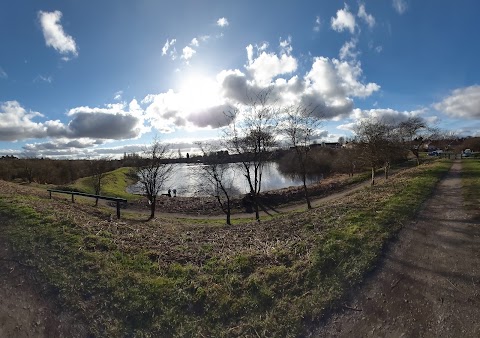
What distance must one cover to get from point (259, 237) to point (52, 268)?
5.44m

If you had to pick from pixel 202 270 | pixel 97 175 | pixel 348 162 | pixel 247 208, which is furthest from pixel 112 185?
pixel 202 270

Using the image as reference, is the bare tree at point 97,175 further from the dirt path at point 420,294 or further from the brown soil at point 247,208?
the dirt path at point 420,294

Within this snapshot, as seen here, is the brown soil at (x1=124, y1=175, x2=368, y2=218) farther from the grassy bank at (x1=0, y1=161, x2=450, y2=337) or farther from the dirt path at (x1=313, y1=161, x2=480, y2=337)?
the dirt path at (x1=313, y1=161, x2=480, y2=337)

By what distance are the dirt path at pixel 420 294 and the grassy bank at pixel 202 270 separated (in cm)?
33

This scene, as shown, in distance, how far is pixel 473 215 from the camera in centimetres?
941

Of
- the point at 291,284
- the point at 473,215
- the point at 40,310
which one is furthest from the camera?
the point at 473,215

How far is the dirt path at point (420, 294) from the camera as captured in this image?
4762 millimetres

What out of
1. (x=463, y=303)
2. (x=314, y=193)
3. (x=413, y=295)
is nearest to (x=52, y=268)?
(x=413, y=295)

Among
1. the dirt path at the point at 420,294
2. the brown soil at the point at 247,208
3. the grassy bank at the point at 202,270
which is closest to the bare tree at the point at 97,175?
Answer: the brown soil at the point at 247,208

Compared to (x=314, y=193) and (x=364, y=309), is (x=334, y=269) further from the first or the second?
(x=314, y=193)

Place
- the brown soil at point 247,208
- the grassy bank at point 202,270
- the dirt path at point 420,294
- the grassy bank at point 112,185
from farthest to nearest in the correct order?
the grassy bank at point 112,185
the brown soil at point 247,208
the grassy bank at point 202,270
the dirt path at point 420,294

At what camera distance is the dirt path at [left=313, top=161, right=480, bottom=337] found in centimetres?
476

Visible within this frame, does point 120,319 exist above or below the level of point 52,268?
below

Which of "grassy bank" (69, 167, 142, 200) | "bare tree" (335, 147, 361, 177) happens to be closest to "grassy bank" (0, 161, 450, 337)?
"grassy bank" (69, 167, 142, 200)
